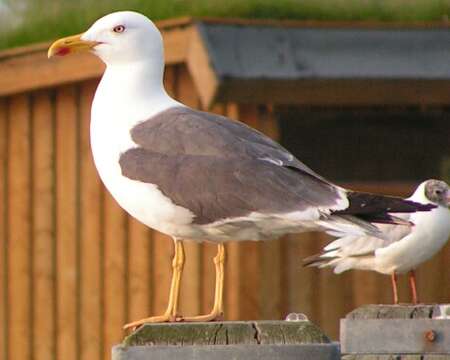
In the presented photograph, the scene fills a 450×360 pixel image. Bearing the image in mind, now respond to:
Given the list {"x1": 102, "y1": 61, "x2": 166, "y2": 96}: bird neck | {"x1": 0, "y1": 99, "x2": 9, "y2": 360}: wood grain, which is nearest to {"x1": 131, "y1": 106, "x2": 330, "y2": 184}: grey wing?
{"x1": 102, "y1": 61, "x2": 166, "y2": 96}: bird neck

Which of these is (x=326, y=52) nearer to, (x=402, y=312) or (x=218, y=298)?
(x=402, y=312)

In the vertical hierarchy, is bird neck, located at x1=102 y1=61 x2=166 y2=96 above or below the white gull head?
below

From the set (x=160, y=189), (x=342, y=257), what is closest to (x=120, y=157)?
(x=160, y=189)

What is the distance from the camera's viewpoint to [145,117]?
6094 millimetres

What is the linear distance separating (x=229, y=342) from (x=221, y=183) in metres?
1.41

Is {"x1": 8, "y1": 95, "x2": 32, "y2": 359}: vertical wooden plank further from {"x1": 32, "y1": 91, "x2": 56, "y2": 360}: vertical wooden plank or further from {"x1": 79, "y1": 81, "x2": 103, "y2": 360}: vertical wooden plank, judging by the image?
{"x1": 79, "y1": 81, "x2": 103, "y2": 360}: vertical wooden plank

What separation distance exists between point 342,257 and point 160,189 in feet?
12.4

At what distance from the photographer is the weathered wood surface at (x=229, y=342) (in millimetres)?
4434

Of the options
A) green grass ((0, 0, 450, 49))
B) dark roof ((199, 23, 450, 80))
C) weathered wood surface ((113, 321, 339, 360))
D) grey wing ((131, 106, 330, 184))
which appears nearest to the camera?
weathered wood surface ((113, 321, 339, 360))

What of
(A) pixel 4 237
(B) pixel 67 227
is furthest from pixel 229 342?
(A) pixel 4 237

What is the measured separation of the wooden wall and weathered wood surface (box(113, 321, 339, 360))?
7.03 meters

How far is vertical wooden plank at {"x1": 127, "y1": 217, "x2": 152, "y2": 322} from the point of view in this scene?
40.1ft

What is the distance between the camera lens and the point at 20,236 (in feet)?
42.4

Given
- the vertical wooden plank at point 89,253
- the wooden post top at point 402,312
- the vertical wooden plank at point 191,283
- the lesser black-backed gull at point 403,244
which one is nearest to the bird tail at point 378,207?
the wooden post top at point 402,312
